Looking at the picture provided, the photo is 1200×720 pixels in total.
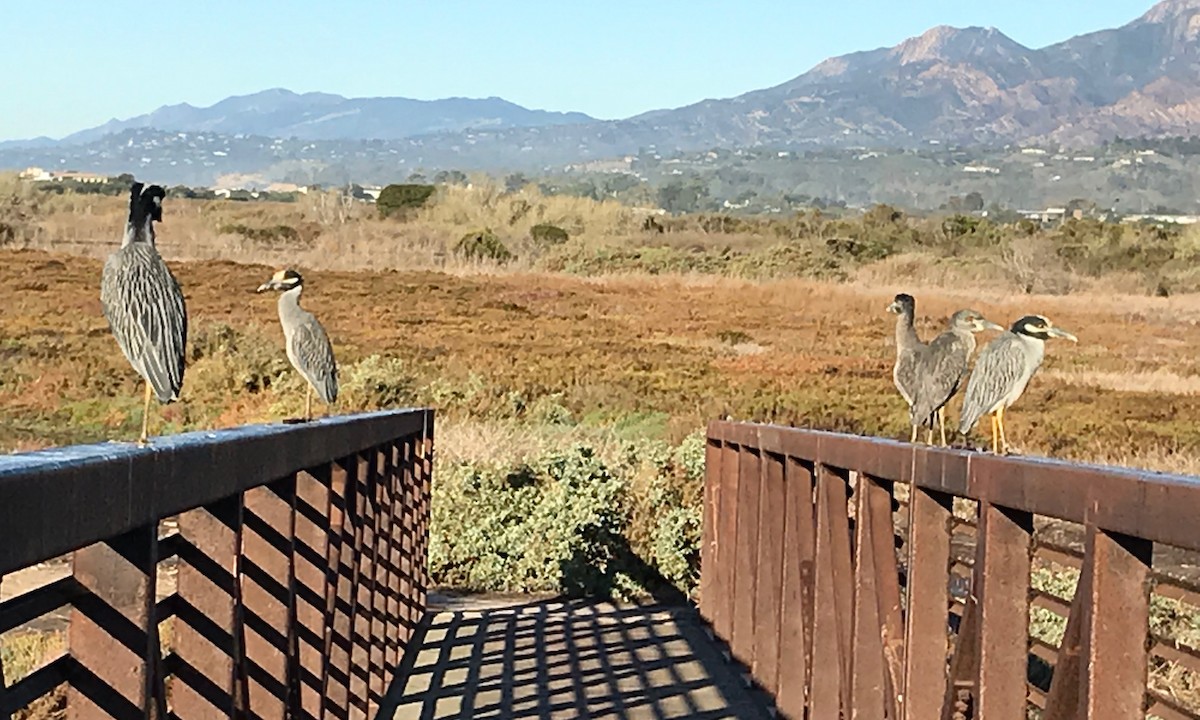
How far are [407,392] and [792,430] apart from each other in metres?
15.2

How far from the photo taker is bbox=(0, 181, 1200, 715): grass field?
14.1 meters

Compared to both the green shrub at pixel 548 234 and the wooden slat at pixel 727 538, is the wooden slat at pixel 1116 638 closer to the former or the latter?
the wooden slat at pixel 727 538

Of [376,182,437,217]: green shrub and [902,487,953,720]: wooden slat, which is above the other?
[902,487,953,720]: wooden slat

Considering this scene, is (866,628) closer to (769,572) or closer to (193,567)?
(193,567)

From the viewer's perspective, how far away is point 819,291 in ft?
152

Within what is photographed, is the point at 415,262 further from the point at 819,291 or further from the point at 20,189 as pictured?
the point at 20,189

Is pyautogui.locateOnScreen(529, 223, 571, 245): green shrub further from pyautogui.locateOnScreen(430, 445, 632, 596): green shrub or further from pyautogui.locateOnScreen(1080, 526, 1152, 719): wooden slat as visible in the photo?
pyautogui.locateOnScreen(1080, 526, 1152, 719): wooden slat

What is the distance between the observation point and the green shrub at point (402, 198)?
83.1m

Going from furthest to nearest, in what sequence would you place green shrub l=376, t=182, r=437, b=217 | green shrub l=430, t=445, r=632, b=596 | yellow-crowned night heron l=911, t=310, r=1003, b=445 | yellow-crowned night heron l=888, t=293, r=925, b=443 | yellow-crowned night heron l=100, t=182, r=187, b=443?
green shrub l=376, t=182, r=437, b=217, green shrub l=430, t=445, r=632, b=596, yellow-crowned night heron l=888, t=293, r=925, b=443, yellow-crowned night heron l=911, t=310, r=1003, b=445, yellow-crowned night heron l=100, t=182, r=187, b=443

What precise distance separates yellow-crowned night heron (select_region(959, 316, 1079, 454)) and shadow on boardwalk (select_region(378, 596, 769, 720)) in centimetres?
146

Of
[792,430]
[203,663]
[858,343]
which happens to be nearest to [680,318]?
[858,343]

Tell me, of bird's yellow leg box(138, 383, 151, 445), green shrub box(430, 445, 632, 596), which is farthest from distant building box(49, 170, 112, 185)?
bird's yellow leg box(138, 383, 151, 445)

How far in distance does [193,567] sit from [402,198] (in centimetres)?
8278

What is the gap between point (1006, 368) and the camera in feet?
21.7
